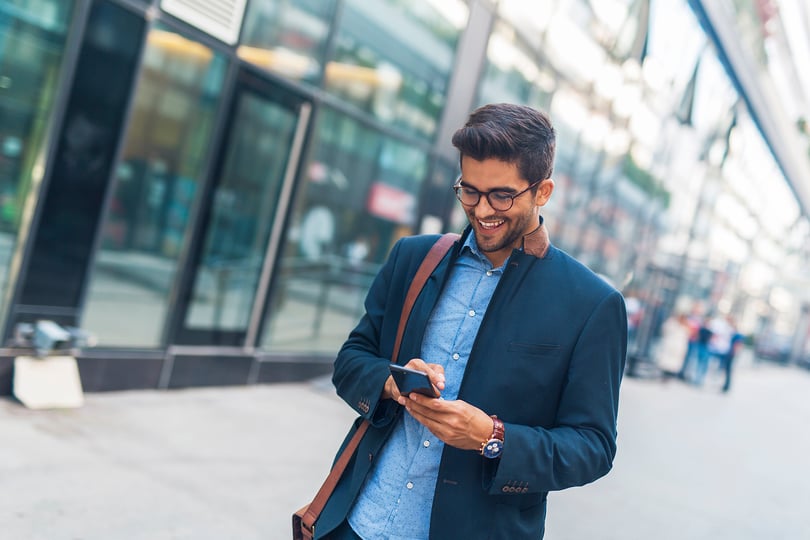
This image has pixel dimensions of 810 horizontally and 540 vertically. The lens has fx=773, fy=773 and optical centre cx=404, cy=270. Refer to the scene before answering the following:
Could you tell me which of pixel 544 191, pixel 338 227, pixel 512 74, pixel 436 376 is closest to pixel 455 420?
pixel 436 376

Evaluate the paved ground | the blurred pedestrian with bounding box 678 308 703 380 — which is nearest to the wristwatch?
the paved ground

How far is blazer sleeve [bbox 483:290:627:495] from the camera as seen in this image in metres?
1.66

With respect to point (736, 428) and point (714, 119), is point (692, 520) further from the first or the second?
point (714, 119)

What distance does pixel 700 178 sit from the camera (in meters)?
20.8

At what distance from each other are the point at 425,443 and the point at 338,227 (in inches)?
278

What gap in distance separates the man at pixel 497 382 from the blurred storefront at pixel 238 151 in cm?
440

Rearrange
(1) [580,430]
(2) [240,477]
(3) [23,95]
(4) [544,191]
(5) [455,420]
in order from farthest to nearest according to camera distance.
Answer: (3) [23,95] < (2) [240,477] < (4) [544,191] < (1) [580,430] < (5) [455,420]

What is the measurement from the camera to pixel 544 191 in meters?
1.88

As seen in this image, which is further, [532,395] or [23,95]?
[23,95]

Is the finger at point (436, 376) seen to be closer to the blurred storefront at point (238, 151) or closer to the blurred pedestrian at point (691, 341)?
the blurred storefront at point (238, 151)

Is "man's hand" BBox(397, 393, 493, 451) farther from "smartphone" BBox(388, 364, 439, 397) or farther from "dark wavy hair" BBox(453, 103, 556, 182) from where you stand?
"dark wavy hair" BBox(453, 103, 556, 182)

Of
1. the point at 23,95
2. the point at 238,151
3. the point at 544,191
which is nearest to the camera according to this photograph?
the point at 544,191

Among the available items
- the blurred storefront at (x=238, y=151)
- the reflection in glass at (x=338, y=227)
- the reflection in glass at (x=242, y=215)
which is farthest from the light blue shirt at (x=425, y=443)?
→ the reflection in glass at (x=338, y=227)

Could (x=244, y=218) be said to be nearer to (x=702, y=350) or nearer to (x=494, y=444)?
(x=494, y=444)
